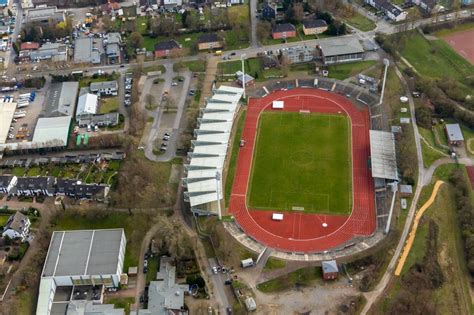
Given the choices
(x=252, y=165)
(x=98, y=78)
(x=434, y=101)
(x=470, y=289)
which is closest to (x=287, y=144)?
(x=252, y=165)

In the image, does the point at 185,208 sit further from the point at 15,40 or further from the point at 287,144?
the point at 15,40

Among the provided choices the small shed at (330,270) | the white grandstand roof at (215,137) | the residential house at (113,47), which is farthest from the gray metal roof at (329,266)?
the residential house at (113,47)

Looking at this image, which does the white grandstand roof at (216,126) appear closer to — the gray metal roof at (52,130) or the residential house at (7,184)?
the gray metal roof at (52,130)

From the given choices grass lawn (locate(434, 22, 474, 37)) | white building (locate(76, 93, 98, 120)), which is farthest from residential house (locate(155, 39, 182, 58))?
grass lawn (locate(434, 22, 474, 37))

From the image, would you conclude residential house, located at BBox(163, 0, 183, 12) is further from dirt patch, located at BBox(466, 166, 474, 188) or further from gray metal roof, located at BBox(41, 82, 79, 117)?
dirt patch, located at BBox(466, 166, 474, 188)

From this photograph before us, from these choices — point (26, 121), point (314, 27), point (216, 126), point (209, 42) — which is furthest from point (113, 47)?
point (314, 27)
